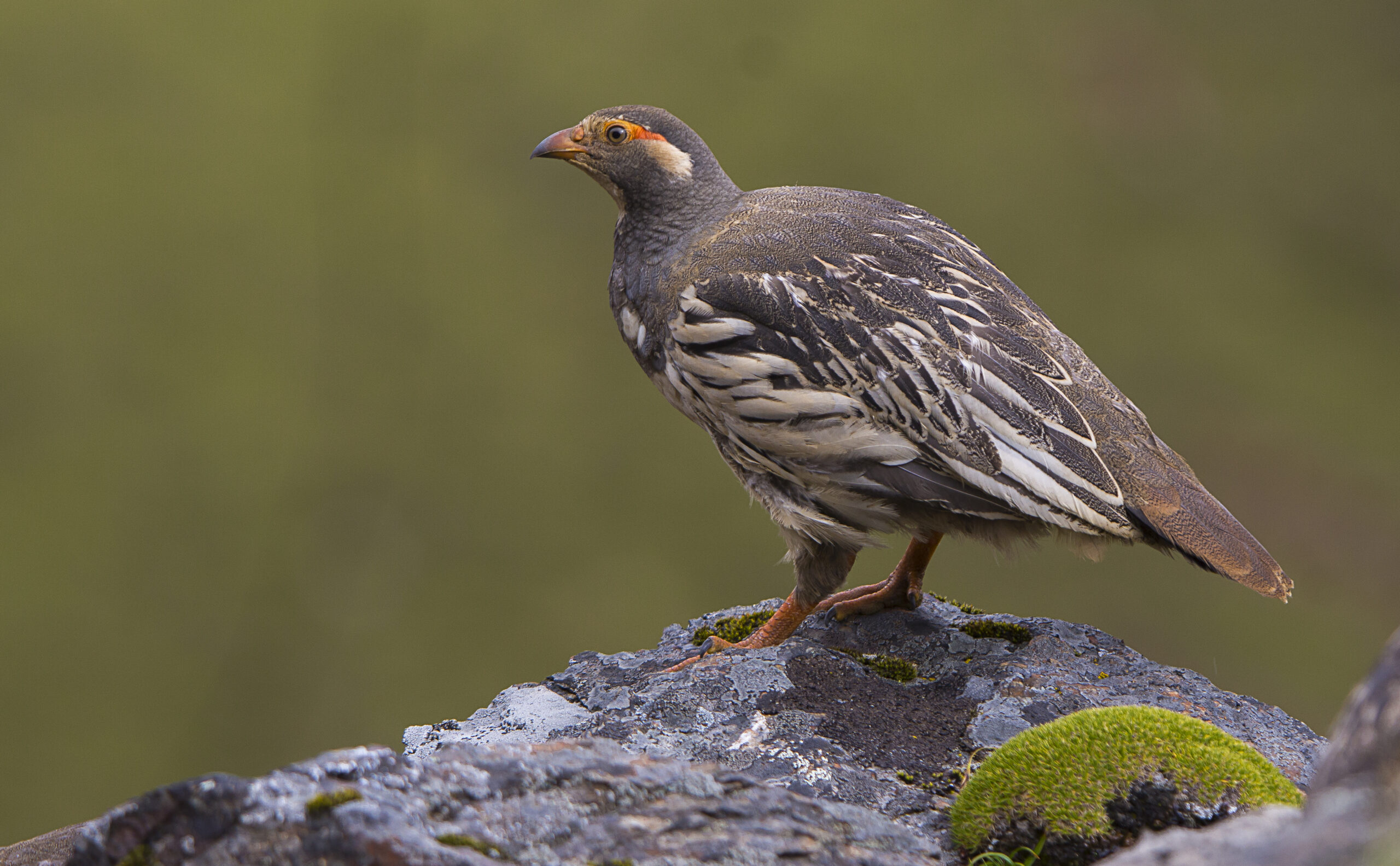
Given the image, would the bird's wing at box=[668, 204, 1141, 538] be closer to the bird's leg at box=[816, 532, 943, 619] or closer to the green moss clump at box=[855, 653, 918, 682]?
the green moss clump at box=[855, 653, 918, 682]

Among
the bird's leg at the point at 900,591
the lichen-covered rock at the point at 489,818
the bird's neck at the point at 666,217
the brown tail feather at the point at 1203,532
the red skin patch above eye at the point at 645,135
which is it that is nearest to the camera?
the lichen-covered rock at the point at 489,818

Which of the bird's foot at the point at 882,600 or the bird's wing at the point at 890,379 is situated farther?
the bird's foot at the point at 882,600

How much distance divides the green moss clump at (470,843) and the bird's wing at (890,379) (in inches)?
87.2

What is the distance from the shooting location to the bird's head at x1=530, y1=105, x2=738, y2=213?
4.77 m

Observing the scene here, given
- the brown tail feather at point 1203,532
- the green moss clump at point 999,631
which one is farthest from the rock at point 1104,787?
the green moss clump at point 999,631

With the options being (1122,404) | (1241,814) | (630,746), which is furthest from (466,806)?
(1122,404)

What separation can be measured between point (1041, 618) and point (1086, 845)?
1.84 metres

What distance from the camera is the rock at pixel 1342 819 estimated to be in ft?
5.40

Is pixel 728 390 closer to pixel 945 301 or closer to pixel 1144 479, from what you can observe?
pixel 945 301

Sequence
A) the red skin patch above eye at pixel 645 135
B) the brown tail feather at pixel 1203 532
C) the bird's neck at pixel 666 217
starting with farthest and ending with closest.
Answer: the red skin patch above eye at pixel 645 135 → the bird's neck at pixel 666 217 → the brown tail feather at pixel 1203 532

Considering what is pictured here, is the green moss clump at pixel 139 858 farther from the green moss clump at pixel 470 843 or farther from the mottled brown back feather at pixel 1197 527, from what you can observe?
the mottled brown back feather at pixel 1197 527

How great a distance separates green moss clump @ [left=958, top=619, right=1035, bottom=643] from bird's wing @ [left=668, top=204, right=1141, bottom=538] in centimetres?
80

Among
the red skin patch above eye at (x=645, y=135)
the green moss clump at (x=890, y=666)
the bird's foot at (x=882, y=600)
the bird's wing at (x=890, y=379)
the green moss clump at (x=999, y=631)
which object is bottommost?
the green moss clump at (x=890, y=666)

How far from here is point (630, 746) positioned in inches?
153
